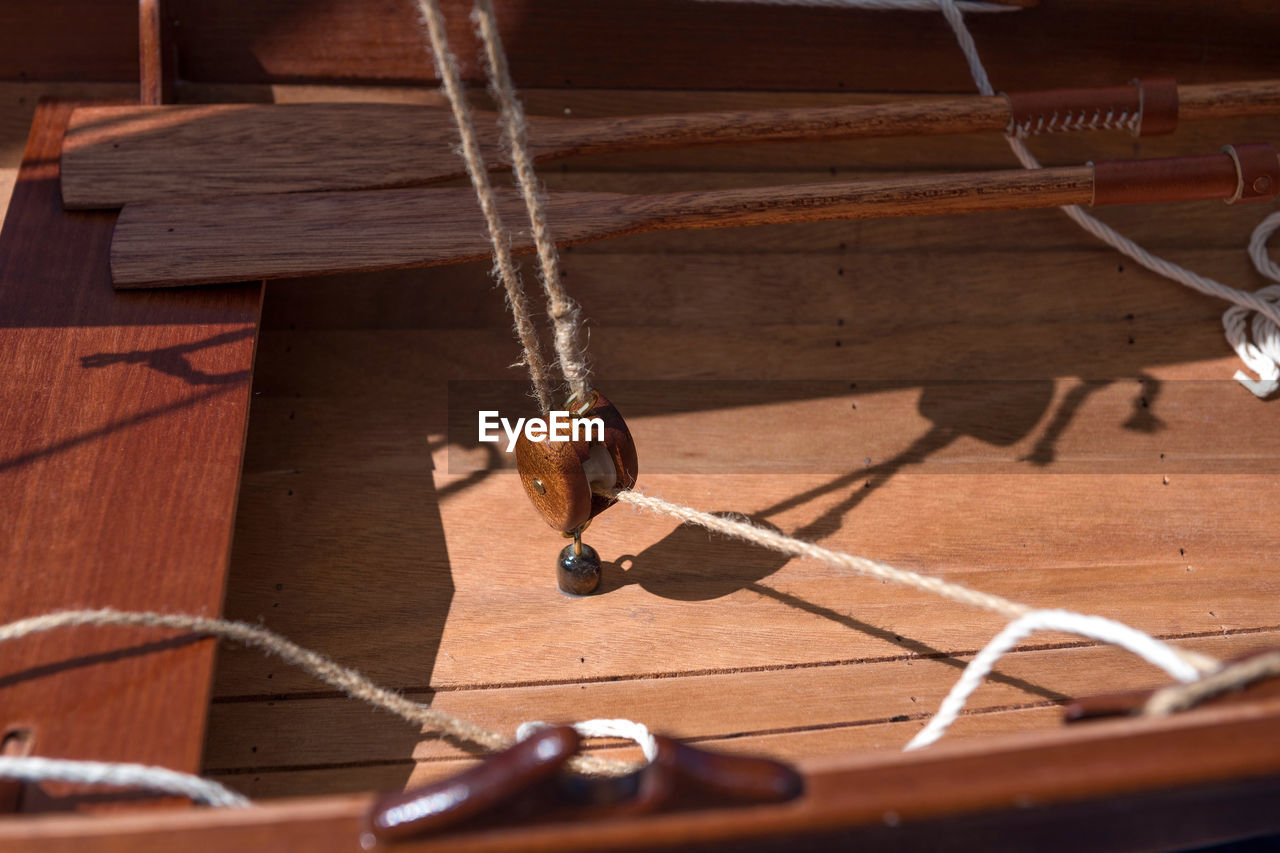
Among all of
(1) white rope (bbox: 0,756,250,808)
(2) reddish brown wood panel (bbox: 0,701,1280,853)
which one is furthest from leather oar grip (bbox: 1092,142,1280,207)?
(1) white rope (bbox: 0,756,250,808)

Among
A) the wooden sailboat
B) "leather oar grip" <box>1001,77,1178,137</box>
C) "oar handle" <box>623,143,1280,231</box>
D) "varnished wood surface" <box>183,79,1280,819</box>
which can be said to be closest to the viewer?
the wooden sailboat

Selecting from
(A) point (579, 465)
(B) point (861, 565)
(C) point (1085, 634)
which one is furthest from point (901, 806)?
(A) point (579, 465)

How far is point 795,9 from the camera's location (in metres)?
1.50

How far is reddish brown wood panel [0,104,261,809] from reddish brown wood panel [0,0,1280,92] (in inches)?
7.9

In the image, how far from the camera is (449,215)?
4.02 ft

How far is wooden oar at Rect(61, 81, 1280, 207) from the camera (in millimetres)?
1237

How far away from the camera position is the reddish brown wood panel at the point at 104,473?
0.84 m

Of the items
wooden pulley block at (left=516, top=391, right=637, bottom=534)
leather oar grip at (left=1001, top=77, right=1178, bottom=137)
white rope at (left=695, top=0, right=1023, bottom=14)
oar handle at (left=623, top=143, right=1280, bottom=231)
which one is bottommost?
wooden pulley block at (left=516, top=391, right=637, bottom=534)

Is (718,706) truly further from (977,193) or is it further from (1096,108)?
(1096,108)

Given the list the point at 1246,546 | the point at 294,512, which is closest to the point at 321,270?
the point at 294,512

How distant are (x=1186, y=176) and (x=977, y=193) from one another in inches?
11.7

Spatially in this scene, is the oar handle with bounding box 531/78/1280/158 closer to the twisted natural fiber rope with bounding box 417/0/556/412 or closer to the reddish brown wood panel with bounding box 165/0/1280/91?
the reddish brown wood panel with bounding box 165/0/1280/91

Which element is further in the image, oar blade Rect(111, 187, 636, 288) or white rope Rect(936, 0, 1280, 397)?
white rope Rect(936, 0, 1280, 397)

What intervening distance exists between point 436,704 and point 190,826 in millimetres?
517
